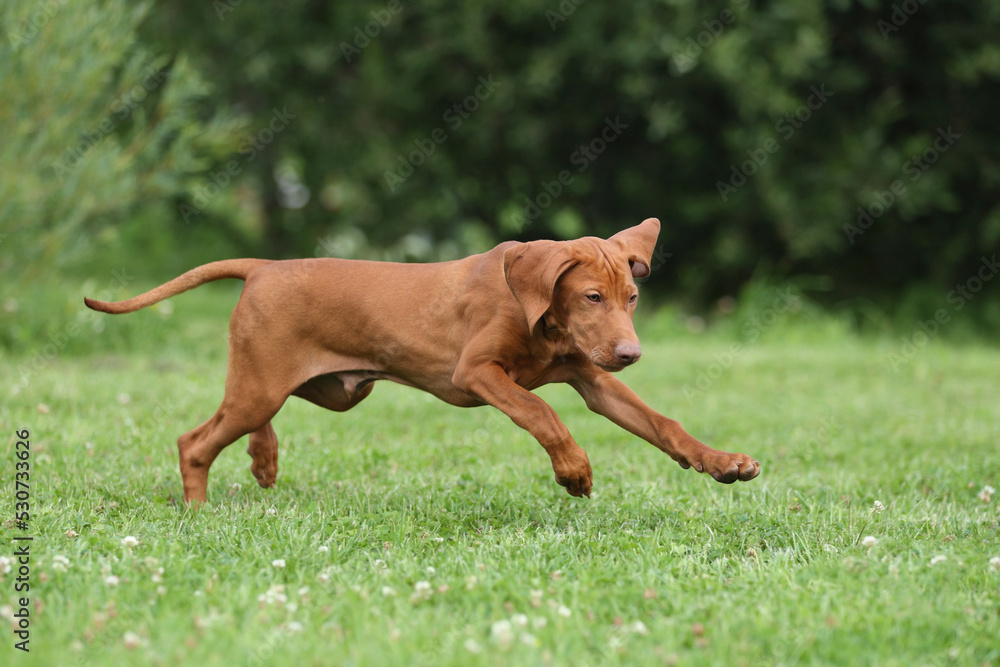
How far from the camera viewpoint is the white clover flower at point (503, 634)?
2.85 meters

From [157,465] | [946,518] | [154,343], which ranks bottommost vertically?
[154,343]

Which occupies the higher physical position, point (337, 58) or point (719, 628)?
point (719, 628)

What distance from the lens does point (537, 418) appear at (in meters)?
→ 3.95

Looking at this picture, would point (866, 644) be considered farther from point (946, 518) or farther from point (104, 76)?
point (104, 76)

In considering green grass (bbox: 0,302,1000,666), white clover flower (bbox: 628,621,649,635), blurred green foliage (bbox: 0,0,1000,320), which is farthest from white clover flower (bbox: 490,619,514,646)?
blurred green foliage (bbox: 0,0,1000,320)

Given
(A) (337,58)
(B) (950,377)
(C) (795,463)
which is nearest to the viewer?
(C) (795,463)

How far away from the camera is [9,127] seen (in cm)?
792

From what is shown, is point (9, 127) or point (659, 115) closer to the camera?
point (9, 127)

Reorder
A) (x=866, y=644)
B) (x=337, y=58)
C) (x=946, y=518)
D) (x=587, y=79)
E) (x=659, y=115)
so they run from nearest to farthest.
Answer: (x=866, y=644), (x=946, y=518), (x=659, y=115), (x=587, y=79), (x=337, y=58)

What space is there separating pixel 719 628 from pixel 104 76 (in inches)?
283

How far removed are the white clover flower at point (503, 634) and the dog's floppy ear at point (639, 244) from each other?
1657 millimetres

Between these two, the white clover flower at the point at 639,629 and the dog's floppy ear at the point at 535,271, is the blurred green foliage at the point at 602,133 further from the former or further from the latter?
the white clover flower at the point at 639,629

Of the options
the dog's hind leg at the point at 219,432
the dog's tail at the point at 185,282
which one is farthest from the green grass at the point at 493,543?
the dog's tail at the point at 185,282

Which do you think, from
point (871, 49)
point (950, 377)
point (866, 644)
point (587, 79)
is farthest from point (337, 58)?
point (866, 644)
